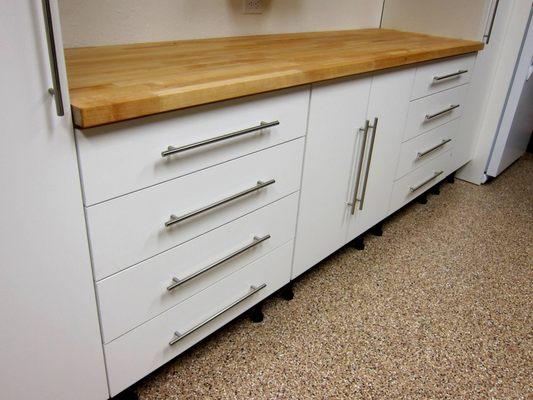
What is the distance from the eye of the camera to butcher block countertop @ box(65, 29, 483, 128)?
840 mm

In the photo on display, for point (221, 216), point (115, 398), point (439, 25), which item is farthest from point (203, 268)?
point (439, 25)

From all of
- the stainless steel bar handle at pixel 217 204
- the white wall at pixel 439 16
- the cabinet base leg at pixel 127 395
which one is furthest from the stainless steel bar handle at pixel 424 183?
the cabinet base leg at pixel 127 395

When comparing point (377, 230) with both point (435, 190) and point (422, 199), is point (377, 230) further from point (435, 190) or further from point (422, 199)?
point (435, 190)

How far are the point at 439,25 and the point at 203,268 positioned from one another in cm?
179

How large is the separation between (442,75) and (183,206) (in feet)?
4.62

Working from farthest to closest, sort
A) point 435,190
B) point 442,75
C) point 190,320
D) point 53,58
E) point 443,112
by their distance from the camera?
point 435,190, point 443,112, point 442,75, point 190,320, point 53,58

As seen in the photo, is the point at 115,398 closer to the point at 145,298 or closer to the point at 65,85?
the point at 145,298

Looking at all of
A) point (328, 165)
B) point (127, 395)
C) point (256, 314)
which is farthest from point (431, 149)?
point (127, 395)

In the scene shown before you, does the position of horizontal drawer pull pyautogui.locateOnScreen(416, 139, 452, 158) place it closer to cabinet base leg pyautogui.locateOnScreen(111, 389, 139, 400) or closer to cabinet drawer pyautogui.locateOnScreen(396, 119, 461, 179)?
cabinet drawer pyautogui.locateOnScreen(396, 119, 461, 179)

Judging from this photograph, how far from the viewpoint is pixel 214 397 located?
123 cm

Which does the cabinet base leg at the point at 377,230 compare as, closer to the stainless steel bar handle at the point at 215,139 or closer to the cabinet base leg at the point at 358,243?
the cabinet base leg at the point at 358,243

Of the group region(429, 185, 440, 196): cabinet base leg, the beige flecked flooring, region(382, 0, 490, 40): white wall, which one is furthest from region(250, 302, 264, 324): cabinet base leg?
region(382, 0, 490, 40): white wall

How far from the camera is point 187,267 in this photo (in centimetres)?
112

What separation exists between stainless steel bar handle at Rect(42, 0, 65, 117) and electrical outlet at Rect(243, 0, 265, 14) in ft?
3.69
